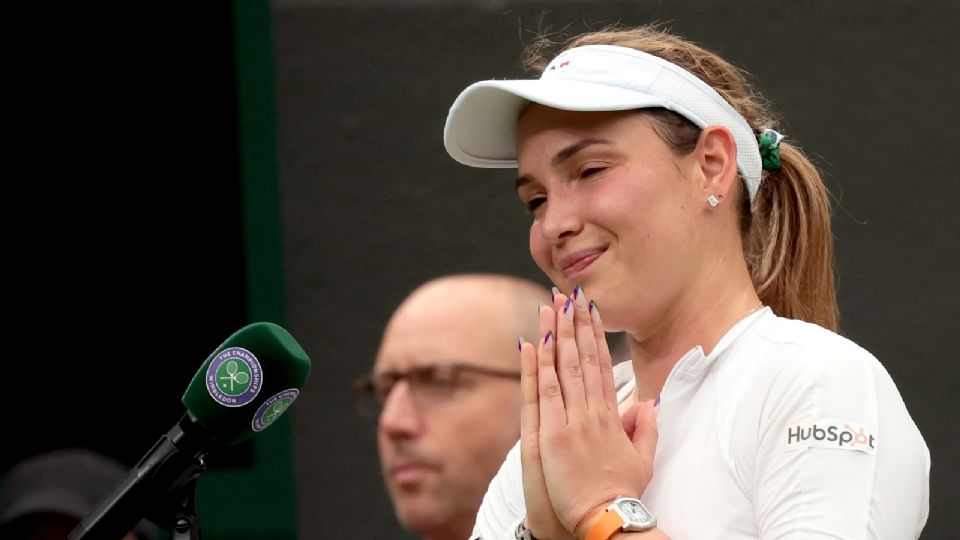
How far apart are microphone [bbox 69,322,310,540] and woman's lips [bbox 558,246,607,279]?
38 centimetres

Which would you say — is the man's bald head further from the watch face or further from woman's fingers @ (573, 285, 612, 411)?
the watch face

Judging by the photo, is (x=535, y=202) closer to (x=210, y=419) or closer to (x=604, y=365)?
(x=604, y=365)

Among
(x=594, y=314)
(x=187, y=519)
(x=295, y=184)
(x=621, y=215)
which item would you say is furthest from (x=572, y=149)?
(x=295, y=184)

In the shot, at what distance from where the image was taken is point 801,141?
4.41 metres

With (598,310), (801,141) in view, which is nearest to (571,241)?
(598,310)

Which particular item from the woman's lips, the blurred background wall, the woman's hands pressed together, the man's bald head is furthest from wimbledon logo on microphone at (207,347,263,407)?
the blurred background wall

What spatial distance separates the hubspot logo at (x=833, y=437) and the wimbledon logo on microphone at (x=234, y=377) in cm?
66

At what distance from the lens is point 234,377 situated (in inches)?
78.0

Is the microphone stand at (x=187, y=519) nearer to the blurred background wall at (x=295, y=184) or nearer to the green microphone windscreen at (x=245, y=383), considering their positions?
the green microphone windscreen at (x=245, y=383)

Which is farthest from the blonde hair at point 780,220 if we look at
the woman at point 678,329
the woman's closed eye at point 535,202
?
the woman's closed eye at point 535,202

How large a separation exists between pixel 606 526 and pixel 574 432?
0.13m

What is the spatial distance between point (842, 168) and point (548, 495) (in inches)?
105

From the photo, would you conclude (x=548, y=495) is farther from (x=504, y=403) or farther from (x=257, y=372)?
(x=504, y=403)

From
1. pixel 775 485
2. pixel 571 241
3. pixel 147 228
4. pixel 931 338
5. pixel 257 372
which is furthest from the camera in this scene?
pixel 147 228
